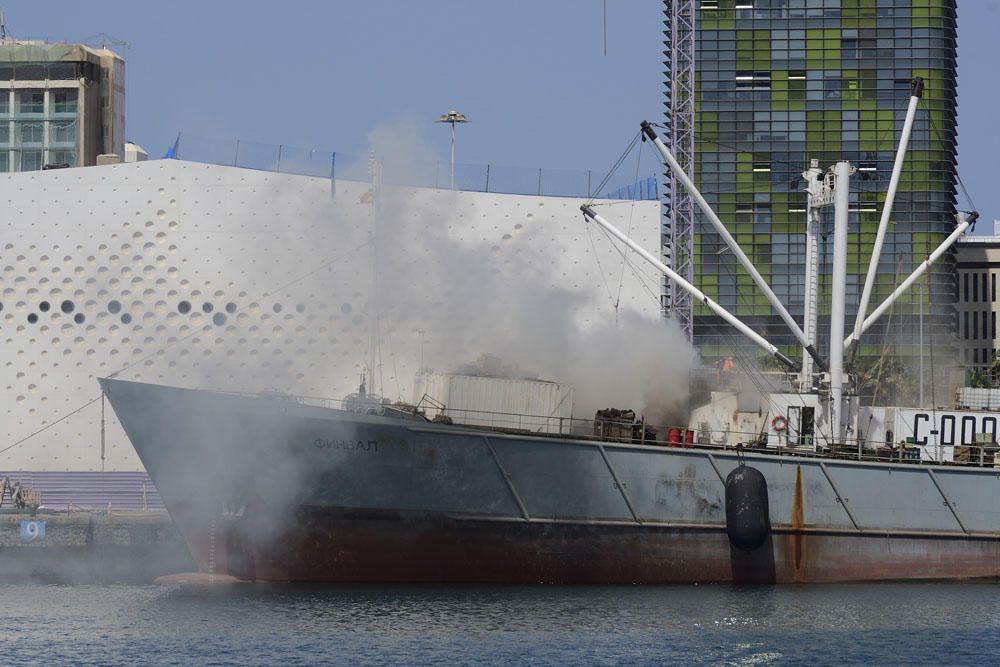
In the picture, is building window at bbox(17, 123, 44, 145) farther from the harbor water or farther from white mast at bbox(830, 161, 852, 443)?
white mast at bbox(830, 161, 852, 443)

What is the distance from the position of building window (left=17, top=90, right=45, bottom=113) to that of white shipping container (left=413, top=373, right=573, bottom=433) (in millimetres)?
101828

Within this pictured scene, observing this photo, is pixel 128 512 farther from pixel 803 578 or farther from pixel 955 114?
pixel 955 114

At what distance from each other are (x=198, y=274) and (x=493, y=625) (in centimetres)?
3515

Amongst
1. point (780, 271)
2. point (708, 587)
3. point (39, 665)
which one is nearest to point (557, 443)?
point (708, 587)

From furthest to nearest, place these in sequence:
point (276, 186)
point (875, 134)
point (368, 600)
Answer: point (875, 134) → point (276, 186) → point (368, 600)

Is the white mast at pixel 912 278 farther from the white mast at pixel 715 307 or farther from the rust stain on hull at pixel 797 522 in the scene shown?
the rust stain on hull at pixel 797 522

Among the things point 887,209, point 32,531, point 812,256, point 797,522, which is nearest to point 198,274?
point 32,531

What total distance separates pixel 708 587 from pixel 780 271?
7918 cm

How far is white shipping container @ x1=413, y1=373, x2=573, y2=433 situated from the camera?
2183 inches

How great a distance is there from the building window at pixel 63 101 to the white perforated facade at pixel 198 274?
72.0m

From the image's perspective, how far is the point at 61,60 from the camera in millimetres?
144125

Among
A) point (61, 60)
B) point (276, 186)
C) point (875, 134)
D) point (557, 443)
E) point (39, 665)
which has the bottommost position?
point (39, 665)

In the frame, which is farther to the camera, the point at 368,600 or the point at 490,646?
the point at 368,600

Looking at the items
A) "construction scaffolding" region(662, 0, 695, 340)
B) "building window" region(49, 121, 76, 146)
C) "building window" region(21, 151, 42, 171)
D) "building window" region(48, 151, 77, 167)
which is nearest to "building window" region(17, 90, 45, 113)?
"building window" region(49, 121, 76, 146)
